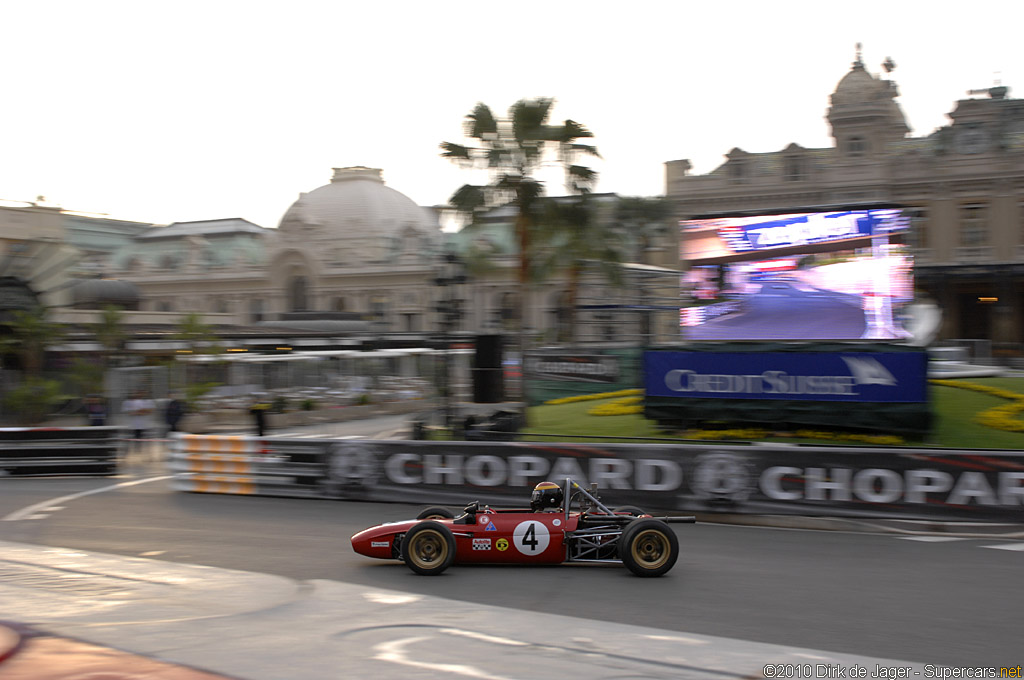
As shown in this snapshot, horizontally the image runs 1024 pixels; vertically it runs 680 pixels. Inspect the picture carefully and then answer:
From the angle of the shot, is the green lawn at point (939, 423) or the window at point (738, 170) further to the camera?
the window at point (738, 170)

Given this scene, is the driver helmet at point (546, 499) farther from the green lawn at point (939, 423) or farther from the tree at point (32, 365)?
the tree at point (32, 365)

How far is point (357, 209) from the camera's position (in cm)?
9281

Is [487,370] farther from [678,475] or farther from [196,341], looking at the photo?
[196,341]

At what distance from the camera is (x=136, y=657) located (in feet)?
23.5

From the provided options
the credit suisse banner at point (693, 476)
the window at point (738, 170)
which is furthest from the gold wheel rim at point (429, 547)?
the window at point (738, 170)

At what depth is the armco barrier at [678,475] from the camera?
42.4 ft

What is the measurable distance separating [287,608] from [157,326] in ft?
156

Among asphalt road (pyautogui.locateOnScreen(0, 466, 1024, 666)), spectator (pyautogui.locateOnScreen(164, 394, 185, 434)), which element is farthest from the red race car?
spectator (pyautogui.locateOnScreen(164, 394, 185, 434))

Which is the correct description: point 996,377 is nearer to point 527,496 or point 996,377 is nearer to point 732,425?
point 732,425

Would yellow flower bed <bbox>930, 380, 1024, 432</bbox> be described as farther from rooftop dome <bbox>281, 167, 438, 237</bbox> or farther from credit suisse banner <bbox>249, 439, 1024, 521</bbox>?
rooftop dome <bbox>281, 167, 438, 237</bbox>

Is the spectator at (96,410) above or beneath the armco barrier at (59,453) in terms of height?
above

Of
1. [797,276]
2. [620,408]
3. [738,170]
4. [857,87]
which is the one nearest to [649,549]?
[797,276]

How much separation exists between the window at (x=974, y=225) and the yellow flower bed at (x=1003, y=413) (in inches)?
1059

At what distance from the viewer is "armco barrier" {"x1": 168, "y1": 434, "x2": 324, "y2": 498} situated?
16.4 metres
